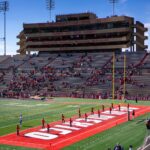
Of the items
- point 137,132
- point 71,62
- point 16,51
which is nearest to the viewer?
point 137,132

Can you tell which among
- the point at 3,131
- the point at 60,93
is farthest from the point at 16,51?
the point at 3,131

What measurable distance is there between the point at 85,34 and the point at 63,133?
54.1 metres

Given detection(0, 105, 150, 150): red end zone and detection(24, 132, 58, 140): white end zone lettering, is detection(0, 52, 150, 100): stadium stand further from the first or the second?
detection(24, 132, 58, 140): white end zone lettering

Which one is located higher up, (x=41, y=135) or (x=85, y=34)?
(x=85, y=34)

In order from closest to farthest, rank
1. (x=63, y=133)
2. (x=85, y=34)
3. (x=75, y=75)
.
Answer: (x=63, y=133), (x=75, y=75), (x=85, y=34)

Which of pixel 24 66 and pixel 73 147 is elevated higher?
pixel 24 66

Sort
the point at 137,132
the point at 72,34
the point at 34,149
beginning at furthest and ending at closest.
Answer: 1. the point at 72,34
2. the point at 137,132
3. the point at 34,149

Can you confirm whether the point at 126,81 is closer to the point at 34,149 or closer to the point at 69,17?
the point at 69,17

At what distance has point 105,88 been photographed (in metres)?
61.2

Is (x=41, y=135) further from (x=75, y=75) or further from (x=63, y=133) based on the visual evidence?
(x=75, y=75)

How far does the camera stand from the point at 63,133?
91.1 feet

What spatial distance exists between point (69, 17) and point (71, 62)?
13643mm

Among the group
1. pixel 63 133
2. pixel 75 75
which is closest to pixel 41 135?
pixel 63 133

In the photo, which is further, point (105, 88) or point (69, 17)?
point (69, 17)
